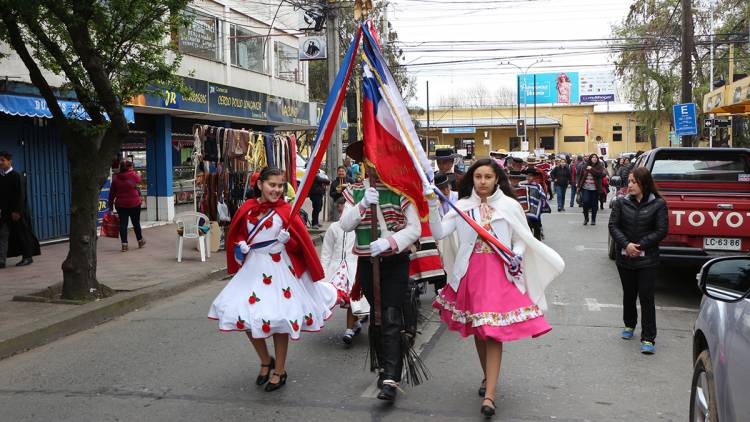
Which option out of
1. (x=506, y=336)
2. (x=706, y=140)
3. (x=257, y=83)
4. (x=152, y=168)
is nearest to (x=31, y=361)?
(x=506, y=336)

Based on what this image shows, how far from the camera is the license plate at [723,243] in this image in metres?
9.09

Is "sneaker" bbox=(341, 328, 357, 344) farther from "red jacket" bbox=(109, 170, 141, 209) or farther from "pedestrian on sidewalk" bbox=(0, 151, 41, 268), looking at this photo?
"red jacket" bbox=(109, 170, 141, 209)

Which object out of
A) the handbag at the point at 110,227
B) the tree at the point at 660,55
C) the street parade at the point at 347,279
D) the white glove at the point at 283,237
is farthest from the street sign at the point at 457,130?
the white glove at the point at 283,237

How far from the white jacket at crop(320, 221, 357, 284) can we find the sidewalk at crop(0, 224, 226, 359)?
2.97 m

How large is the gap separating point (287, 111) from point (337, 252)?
20276 mm

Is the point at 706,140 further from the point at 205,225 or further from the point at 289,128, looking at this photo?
the point at 205,225

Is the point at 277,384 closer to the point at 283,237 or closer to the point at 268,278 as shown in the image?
the point at 268,278

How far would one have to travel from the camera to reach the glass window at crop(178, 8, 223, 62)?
20.7 meters

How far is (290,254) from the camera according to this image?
5.73 m

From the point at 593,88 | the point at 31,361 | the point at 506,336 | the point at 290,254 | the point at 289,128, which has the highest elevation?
the point at 593,88

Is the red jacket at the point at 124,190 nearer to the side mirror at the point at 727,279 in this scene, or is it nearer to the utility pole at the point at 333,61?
the utility pole at the point at 333,61

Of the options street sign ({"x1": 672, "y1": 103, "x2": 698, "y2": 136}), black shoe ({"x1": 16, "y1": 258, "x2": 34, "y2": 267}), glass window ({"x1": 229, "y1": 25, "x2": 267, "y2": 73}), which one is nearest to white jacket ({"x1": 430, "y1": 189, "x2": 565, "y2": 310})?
black shoe ({"x1": 16, "y1": 258, "x2": 34, "y2": 267})

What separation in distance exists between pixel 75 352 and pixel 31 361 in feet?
1.35

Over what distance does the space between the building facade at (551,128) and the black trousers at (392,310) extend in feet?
210
